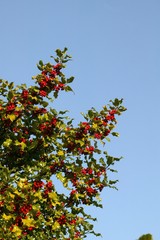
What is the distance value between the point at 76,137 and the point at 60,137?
58 cm

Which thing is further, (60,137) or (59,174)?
(60,137)

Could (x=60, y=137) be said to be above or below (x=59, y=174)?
above

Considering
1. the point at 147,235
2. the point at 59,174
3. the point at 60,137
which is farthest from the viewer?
the point at 147,235

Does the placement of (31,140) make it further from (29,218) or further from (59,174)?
(29,218)

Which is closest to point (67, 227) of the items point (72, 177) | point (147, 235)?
point (72, 177)

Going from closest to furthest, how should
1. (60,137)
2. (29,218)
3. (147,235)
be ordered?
1. (29,218)
2. (60,137)
3. (147,235)

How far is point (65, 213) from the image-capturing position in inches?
392

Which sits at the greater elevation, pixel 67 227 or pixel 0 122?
pixel 0 122

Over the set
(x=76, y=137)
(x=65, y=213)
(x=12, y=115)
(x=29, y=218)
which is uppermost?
(x=12, y=115)

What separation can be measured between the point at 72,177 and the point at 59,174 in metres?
0.42

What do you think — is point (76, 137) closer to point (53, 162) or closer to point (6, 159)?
point (53, 162)

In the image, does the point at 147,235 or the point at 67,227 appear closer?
the point at 67,227

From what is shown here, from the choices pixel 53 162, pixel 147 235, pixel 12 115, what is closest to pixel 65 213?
pixel 53 162

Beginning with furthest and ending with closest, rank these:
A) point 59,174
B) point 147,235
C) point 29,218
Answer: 1. point 147,235
2. point 59,174
3. point 29,218
